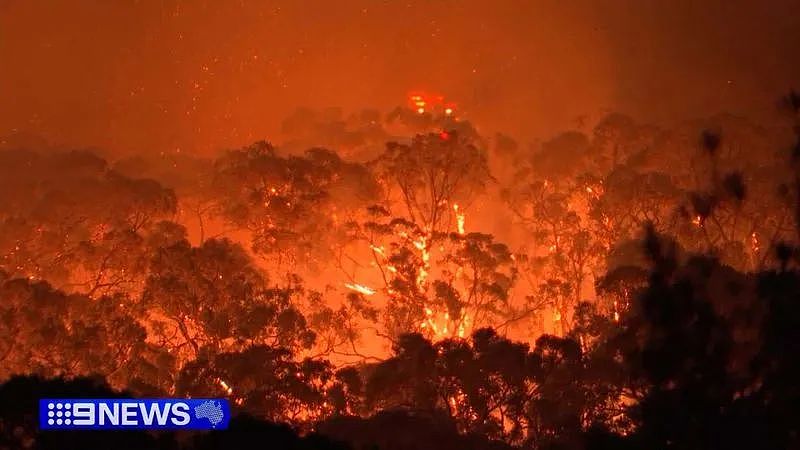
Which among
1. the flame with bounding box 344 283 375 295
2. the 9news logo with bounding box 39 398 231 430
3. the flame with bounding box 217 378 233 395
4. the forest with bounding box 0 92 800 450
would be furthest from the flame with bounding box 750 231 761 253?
the 9news logo with bounding box 39 398 231 430

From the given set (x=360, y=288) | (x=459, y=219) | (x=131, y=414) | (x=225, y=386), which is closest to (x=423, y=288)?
(x=360, y=288)

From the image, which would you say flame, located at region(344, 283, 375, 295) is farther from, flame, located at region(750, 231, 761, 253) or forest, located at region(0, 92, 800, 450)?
flame, located at region(750, 231, 761, 253)

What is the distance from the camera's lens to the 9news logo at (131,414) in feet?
27.7

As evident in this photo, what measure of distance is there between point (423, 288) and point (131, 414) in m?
12.4

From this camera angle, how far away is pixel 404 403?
13.3 metres

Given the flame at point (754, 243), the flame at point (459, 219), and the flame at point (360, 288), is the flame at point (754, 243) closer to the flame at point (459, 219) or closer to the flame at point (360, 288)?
the flame at point (459, 219)

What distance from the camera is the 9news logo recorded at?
27.7 feet

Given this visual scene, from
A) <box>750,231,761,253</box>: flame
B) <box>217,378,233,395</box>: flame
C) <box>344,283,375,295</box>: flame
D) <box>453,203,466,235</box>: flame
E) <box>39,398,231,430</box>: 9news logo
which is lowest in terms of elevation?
<box>39,398,231,430</box>: 9news logo

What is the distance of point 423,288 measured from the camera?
69.4 ft

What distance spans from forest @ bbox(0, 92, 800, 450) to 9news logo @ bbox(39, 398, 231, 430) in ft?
0.53

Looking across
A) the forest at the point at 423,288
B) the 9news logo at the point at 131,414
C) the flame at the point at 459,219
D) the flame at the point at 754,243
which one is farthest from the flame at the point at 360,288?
the 9news logo at the point at 131,414

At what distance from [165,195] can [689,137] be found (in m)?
13.4

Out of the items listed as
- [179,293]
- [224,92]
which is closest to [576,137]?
[179,293]

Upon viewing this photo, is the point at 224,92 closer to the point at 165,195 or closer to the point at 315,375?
the point at 165,195
